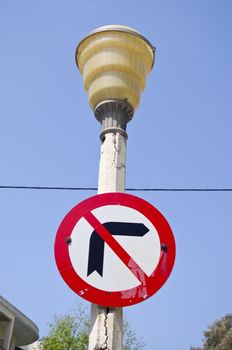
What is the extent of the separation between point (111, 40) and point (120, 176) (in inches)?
40.9

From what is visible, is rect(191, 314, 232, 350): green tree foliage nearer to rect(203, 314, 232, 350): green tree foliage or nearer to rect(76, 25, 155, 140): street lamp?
rect(203, 314, 232, 350): green tree foliage

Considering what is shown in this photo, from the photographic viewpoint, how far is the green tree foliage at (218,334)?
33.8 metres

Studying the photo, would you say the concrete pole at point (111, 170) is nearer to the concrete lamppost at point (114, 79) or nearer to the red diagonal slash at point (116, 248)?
the concrete lamppost at point (114, 79)

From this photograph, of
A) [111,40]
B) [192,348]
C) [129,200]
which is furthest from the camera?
[192,348]

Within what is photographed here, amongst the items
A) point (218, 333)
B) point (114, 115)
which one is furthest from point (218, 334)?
point (114, 115)

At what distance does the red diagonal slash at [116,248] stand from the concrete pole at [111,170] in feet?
0.93

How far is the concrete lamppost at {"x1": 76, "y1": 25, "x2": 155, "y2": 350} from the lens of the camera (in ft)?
11.0

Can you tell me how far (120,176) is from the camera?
10.6 ft

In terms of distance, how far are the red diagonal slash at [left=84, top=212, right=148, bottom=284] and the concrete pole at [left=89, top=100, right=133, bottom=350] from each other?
0.28 metres

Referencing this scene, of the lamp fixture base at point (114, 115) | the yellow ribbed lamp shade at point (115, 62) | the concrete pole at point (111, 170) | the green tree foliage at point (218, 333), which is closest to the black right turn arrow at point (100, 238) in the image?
the concrete pole at point (111, 170)

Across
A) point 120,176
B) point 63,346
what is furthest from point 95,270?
point 63,346

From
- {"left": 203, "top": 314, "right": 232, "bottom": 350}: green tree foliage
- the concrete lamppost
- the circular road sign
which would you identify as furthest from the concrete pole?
{"left": 203, "top": 314, "right": 232, "bottom": 350}: green tree foliage

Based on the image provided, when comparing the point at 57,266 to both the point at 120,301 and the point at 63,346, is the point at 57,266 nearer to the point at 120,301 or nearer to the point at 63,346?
the point at 120,301

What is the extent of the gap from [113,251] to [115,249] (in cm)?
2
